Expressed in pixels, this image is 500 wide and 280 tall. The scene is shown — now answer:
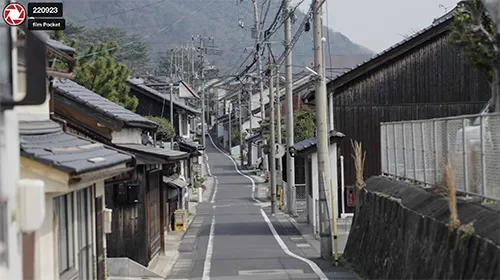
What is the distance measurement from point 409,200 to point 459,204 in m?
3.07

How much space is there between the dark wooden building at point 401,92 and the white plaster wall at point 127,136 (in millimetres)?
9490

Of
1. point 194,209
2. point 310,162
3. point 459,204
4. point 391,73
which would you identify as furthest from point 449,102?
point 194,209

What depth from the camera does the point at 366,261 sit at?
19078 mm

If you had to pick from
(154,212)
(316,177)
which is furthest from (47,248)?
(316,177)

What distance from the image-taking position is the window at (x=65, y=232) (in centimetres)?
1098

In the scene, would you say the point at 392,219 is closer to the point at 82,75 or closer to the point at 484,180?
the point at 484,180

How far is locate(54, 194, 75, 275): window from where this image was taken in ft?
36.0

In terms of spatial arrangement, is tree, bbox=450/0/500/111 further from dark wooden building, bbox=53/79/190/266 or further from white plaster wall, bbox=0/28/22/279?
white plaster wall, bbox=0/28/22/279

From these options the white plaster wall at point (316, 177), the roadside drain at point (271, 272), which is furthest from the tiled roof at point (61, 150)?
the white plaster wall at point (316, 177)

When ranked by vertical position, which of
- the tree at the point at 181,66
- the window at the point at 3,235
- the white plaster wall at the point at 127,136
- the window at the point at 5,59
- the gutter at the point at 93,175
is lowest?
the window at the point at 3,235

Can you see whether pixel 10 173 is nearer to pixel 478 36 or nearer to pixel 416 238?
pixel 416 238

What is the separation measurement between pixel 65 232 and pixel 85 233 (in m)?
1.51

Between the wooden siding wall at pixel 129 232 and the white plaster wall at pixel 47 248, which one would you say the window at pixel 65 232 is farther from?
the wooden siding wall at pixel 129 232

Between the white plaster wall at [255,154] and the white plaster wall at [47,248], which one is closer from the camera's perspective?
the white plaster wall at [47,248]
